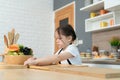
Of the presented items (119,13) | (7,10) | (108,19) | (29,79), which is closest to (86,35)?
(108,19)

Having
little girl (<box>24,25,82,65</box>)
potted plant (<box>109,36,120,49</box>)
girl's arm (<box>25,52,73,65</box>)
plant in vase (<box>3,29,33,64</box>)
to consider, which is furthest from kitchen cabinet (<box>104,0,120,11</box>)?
plant in vase (<box>3,29,33,64</box>)

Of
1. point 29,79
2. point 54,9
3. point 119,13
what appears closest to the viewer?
point 29,79

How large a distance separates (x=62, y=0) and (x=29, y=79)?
489cm

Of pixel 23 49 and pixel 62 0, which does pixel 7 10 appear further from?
pixel 23 49

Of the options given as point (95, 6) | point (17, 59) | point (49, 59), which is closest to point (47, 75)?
point (49, 59)

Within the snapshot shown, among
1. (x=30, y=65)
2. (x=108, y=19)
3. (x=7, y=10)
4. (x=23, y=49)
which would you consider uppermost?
(x=7, y=10)

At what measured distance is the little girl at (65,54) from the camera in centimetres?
147

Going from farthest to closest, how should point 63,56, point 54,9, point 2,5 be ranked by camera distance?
point 54,9
point 2,5
point 63,56

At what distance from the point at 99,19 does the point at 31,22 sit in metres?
2.12

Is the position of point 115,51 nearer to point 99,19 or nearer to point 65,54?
point 99,19

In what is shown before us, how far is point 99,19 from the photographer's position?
3.97 m

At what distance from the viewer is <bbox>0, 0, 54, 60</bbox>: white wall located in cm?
529

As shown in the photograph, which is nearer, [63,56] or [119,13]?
[63,56]

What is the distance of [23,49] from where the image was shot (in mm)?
1666
